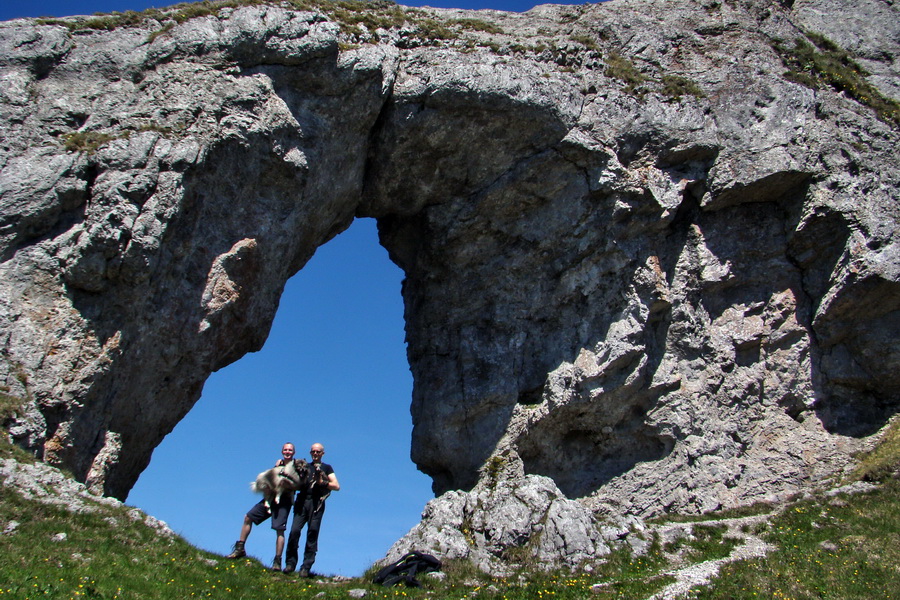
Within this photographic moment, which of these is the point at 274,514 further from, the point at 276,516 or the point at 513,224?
the point at 513,224

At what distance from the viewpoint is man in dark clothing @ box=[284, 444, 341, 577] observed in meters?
16.0

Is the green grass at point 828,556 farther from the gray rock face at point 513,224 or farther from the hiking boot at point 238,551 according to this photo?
the hiking boot at point 238,551

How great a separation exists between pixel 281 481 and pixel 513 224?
13.7 meters

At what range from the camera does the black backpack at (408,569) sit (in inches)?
617

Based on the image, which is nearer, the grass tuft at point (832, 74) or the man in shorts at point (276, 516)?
the man in shorts at point (276, 516)

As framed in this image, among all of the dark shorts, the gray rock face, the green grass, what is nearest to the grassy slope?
the green grass

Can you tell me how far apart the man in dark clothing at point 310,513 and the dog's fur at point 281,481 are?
182 millimetres

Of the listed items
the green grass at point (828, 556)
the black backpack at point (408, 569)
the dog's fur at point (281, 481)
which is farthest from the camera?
the dog's fur at point (281, 481)

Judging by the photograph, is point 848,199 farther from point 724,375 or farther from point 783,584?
point 783,584

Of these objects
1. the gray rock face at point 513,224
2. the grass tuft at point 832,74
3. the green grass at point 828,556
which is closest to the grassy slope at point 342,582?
the green grass at point 828,556

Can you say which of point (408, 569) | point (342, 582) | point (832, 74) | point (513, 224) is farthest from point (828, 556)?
point (832, 74)

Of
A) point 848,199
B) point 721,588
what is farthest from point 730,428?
point 721,588

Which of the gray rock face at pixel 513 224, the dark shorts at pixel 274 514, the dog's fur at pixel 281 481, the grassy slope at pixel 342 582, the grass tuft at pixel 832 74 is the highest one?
the grass tuft at pixel 832 74

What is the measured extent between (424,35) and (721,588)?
19156 mm
